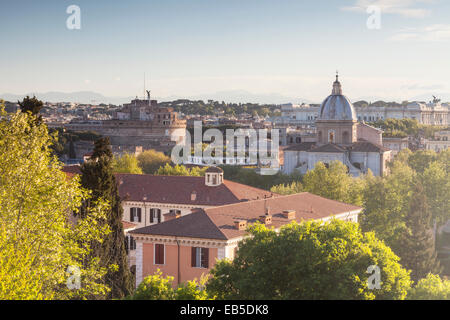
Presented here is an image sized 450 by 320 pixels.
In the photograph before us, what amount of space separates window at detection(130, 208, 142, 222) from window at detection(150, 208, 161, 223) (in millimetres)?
876

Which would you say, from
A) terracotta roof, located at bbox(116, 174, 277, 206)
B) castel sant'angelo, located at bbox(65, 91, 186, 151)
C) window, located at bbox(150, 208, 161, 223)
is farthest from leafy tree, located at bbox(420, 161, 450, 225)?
castel sant'angelo, located at bbox(65, 91, 186, 151)

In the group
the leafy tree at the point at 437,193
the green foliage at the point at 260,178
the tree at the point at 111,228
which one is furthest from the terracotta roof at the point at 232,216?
the green foliage at the point at 260,178

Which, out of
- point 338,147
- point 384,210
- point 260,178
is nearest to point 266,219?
point 384,210

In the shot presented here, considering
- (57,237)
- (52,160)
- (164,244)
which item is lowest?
(164,244)

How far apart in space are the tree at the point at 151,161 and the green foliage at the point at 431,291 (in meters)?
57.4

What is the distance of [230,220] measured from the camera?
33062mm

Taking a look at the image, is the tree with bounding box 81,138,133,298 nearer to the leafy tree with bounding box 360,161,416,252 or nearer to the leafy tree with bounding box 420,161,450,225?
the leafy tree with bounding box 360,161,416,252

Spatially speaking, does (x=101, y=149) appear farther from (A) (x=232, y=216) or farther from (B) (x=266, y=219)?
(B) (x=266, y=219)

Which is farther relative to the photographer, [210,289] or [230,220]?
[230,220]

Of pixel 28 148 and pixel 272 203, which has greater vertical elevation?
pixel 28 148

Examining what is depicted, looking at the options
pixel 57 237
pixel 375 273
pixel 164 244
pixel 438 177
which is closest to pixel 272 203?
pixel 164 244

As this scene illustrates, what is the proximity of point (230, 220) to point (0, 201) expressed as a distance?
1465 centimetres
